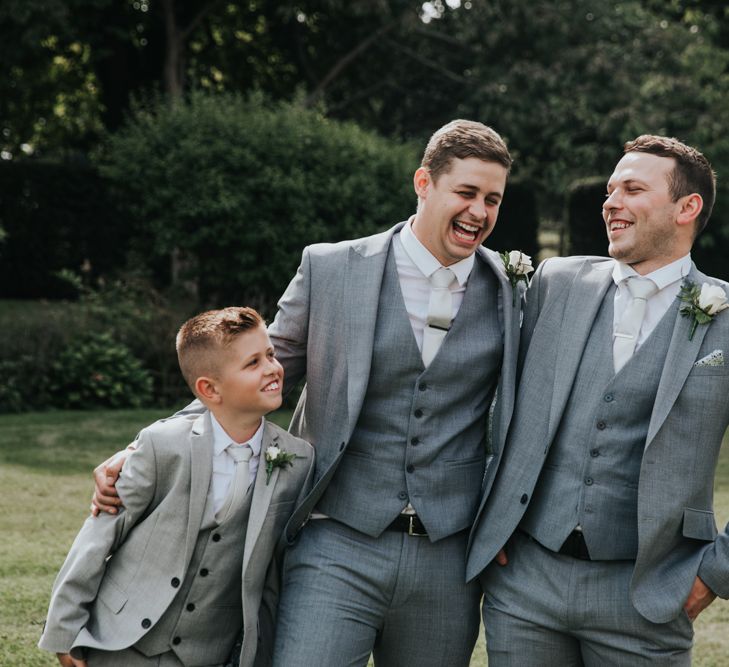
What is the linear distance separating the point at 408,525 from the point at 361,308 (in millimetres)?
659

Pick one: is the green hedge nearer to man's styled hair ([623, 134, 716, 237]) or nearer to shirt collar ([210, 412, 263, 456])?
shirt collar ([210, 412, 263, 456])

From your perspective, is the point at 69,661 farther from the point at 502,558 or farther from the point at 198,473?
the point at 502,558

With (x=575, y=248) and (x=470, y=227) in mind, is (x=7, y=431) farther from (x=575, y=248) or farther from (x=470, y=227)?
(x=575, y=248)

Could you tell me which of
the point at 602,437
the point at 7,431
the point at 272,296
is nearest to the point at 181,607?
the point at 602,437

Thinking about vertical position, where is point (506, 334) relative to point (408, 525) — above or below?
above

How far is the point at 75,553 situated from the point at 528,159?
14748 millimetres

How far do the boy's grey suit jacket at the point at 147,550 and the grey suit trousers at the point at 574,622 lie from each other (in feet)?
2.40

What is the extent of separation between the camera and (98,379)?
984 cm

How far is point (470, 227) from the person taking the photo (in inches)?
130

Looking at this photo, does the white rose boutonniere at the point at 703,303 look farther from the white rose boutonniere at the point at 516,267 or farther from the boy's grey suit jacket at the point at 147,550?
the boy's grey suit jacket at the point at 147,550

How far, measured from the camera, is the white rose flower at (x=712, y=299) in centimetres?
311

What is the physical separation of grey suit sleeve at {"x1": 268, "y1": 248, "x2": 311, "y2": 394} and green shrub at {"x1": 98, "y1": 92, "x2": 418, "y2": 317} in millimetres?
7706

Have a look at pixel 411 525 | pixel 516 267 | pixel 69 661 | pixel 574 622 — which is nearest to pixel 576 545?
pixel 574 622

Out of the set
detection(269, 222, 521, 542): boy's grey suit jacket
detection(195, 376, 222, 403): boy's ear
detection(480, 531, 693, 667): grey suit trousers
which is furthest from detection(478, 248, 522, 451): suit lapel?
detection(195, 376, 222, 403): boy's ear
